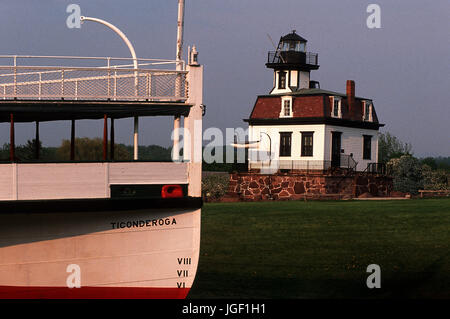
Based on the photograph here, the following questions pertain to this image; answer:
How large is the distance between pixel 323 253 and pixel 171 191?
33.5 ft

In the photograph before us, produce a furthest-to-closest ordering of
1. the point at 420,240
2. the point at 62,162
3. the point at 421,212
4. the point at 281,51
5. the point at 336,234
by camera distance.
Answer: the point at 281,51 < the point at 421,212 < the point at 336,234 < the point at 420,240 < the point at 62,162

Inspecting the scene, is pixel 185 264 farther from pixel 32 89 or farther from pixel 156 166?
pixel 32 89

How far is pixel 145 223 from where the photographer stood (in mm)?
15391

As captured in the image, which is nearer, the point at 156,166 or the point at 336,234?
the point at 156,166

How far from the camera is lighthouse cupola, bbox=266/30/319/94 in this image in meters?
56.6

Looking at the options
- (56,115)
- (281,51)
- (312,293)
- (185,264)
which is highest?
(281,51)

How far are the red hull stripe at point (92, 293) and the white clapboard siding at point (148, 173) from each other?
2.35 meters

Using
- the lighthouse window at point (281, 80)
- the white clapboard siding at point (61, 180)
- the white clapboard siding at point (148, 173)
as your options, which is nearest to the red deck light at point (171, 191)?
the white clapboard siding at point (148, 173)

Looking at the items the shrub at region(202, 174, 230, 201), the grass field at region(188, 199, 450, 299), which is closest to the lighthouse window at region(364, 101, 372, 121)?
the shrub at region(202, 174, 230, 201)

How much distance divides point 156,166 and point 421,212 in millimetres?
22398

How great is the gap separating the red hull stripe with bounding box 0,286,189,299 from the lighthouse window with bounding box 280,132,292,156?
3707 cm

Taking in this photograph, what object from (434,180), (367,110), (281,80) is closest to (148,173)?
(434,180)

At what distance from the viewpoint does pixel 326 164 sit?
5081 centimetres

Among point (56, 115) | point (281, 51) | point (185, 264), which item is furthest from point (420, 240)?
point (281, 51)
